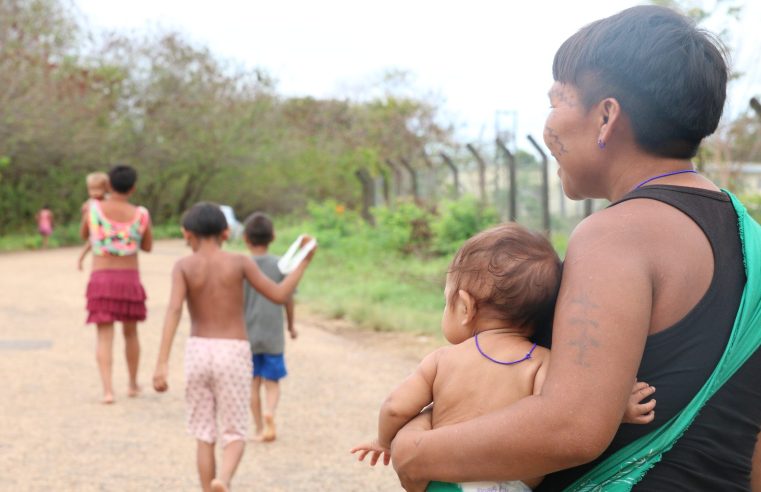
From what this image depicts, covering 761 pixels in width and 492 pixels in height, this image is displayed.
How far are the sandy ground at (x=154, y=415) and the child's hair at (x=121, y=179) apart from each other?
1.63m

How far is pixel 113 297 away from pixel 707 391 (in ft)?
23.1

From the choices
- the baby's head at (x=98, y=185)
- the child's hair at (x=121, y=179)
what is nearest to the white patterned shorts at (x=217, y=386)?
the child's hair at (x=121, y=179)

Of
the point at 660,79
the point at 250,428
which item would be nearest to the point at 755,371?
the point at 660,79

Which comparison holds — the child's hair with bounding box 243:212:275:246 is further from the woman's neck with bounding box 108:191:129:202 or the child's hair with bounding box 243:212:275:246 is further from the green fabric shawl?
the green fabric shawl

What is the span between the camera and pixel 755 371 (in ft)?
6.11

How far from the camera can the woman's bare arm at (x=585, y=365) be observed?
175cm

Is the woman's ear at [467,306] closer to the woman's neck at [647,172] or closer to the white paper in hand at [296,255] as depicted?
the woman's neck at [647,172]

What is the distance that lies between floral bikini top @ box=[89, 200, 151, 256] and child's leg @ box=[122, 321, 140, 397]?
1.87ft

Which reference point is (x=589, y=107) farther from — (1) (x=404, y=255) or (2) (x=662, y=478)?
(1) (x=404, y=255)

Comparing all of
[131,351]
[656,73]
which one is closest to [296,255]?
[131,351]

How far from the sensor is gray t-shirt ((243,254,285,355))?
7121 mm

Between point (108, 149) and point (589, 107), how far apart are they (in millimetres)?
34425

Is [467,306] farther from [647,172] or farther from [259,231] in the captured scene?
[259,231]

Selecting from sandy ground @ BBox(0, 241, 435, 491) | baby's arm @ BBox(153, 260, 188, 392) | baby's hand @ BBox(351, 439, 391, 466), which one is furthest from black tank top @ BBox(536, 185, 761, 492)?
sandy ground @ BBox(0, 241, 435, 491)
